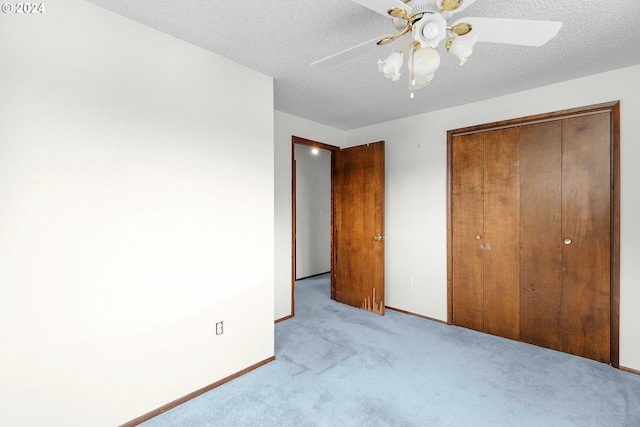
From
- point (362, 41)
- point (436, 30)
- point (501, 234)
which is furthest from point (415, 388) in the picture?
point (362, 41)

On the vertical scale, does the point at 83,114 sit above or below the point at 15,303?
A: above

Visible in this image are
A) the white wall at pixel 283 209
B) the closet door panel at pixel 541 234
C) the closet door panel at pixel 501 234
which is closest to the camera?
the closet door panel at pixel 541 234

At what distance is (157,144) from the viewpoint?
1975 millimetres

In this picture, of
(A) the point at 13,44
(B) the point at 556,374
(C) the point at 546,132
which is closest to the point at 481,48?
(C) the point at 546,132

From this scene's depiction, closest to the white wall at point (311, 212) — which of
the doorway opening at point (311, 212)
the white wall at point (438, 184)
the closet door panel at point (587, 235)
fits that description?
the doorway opening at point (311, 212)

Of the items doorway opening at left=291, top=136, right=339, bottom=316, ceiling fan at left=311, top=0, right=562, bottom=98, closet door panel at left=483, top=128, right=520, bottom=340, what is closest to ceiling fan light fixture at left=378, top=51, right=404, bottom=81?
ceiling fan at left=311, top=0, right=562, bottom=98

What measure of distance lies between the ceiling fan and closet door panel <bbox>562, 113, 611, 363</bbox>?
1.82 meters

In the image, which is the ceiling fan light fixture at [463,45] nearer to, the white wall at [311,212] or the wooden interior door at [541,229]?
the wooden interior door at [541,229]

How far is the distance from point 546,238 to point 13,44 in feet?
13.2

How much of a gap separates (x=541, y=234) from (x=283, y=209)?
270 centimetres

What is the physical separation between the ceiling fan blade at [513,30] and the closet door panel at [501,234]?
188 cm

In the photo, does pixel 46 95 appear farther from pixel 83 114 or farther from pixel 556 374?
pixel 556 374

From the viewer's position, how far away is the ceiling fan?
1243 millimetres

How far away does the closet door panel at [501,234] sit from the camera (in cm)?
302
